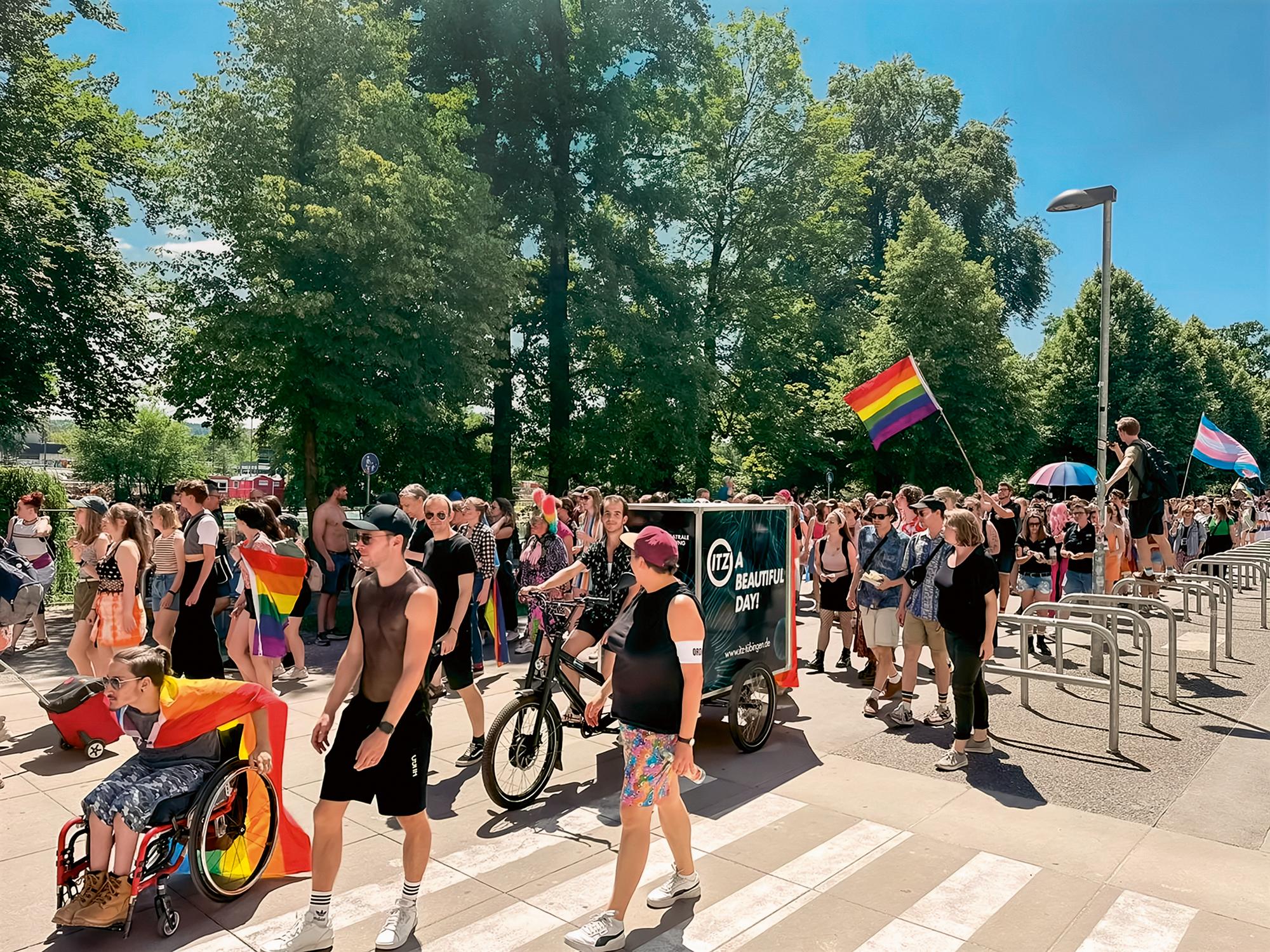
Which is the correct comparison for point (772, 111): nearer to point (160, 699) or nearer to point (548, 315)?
point (548, 315)

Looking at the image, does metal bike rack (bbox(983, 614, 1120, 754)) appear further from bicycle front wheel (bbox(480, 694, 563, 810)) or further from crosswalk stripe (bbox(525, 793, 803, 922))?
bicycle front wheel (bbox(480, 694, 563, 810))

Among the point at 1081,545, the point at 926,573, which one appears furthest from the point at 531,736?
the point at 1081,545

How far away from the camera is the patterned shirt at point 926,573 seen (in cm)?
763

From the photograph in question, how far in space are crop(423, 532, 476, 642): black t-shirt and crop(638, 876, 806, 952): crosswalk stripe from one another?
2702mm

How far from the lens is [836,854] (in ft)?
17.2

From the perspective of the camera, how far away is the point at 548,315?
27.0 meters

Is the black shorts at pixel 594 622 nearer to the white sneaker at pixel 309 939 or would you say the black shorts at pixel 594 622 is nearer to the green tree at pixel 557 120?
the white sneaker at pixel 309 939

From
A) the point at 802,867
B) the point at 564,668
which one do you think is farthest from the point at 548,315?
the point at 802,867

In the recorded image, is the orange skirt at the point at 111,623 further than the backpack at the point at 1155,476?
No

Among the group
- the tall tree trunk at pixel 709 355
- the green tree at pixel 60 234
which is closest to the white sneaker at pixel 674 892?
the green tree at pixel 60 234

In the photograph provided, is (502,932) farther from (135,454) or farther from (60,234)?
(135,454)

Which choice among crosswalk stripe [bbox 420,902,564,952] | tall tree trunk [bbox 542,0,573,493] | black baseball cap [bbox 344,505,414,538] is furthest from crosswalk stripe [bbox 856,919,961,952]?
tall tree trunk [bbox 542,0,573,493]

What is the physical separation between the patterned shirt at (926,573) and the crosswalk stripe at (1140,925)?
9.86ft

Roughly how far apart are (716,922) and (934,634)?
4149mm
